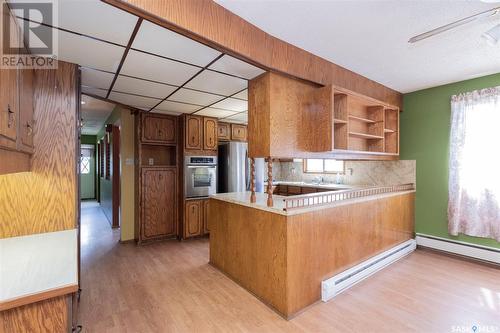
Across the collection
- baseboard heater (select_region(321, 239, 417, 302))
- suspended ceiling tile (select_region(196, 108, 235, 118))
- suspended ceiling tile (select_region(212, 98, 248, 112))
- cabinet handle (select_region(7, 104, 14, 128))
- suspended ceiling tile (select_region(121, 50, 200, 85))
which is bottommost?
baseboard heater (select_region(321, 239, 417, 302))

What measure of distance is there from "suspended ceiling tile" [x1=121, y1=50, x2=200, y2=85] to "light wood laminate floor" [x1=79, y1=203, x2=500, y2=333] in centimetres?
232

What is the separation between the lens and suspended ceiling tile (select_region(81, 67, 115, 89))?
2445 millimetres

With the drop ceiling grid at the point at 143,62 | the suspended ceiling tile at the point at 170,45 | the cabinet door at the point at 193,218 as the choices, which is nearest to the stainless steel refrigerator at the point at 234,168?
the cabinet door at the point at 193,218

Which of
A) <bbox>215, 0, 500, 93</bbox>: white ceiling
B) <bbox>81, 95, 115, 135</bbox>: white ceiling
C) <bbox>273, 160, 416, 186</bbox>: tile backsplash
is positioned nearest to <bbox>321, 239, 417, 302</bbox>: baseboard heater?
<bbox>273, 160, 416, 186</bbox>: tile backsplash

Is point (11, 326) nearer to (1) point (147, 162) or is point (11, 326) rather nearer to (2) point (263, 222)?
(2) point (263, 222)

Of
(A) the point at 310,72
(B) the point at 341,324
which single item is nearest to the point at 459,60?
(A) the point at 310,72

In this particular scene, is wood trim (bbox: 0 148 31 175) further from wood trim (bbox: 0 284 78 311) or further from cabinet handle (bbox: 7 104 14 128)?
wood trim (bbox: 0 284 78 311)

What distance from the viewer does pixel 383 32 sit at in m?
2.15

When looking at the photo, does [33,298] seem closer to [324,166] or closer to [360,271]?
[360,271]

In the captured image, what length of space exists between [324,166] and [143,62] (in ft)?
13.3

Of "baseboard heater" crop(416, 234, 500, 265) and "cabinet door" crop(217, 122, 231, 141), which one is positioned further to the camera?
"cabinet door" crop(217, 122, 231, 141)

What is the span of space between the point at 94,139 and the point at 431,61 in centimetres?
1075

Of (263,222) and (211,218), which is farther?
(211,218)

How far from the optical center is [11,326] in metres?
1.21
